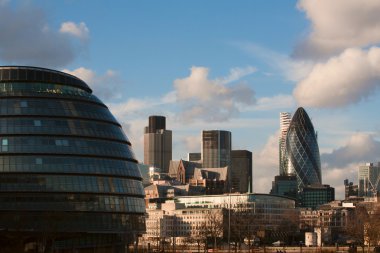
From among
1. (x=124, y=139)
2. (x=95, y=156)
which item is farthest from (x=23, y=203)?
(x=124, y=139)

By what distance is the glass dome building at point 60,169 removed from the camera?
12838 centimetres

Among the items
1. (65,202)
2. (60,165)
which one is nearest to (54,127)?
(60,165)

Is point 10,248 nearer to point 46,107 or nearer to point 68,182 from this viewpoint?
point 68,182

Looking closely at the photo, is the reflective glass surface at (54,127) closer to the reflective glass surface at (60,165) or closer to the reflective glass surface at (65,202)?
the reflective glass surface at (60,165)

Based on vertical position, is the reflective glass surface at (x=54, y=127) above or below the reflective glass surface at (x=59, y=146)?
above

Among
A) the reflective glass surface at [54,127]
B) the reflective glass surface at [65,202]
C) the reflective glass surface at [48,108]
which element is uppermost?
the reflective glass surface at [48,108]

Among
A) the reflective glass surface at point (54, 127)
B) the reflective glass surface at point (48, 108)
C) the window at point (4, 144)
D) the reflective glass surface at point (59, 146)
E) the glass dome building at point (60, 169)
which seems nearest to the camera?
the glass dome building at point (60, 169)

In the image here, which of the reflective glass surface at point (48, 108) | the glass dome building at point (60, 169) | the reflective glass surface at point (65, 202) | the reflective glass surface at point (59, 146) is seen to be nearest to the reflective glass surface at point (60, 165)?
the glass dome building at point (60, 169)

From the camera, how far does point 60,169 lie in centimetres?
13125

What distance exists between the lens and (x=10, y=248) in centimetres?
12738

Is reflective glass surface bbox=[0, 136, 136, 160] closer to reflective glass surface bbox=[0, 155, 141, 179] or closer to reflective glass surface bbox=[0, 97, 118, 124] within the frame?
reflective glass surface bbox=[0, 155, 141, 179]

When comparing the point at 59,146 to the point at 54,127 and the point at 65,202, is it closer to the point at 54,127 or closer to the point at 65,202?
the point at 54,127

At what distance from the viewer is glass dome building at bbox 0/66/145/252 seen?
12838 cm

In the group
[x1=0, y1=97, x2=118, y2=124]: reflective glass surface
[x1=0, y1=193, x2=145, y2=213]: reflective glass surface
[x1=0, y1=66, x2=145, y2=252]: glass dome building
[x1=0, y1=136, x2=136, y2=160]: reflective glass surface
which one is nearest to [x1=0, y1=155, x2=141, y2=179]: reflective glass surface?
[x1=0, y1=66, x2=145, y2=252]: glass dome building
